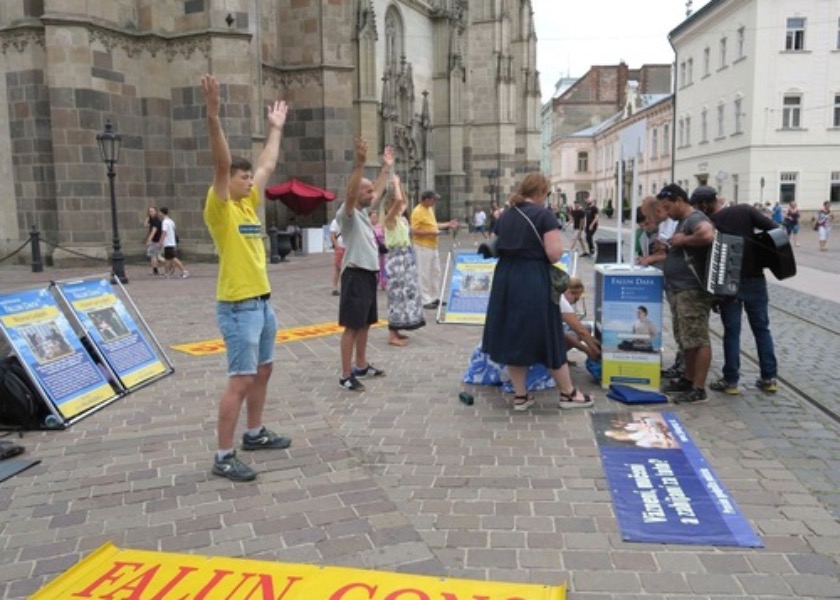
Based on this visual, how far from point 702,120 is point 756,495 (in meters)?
48.2


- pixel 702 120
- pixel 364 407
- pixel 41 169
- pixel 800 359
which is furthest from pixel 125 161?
pixel 702 120

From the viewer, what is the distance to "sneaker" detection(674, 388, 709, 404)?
620cm

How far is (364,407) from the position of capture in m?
6.20

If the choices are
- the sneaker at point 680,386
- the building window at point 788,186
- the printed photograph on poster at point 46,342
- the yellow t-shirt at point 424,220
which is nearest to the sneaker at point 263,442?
the printed photograph on poster at point 46,342

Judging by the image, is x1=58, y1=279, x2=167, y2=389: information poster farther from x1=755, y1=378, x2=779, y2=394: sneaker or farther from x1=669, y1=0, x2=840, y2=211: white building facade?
x1=669, y1=0, x2=840, y2=211: white building facade

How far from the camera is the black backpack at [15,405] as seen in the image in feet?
18.6

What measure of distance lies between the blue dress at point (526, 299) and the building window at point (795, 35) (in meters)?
40.3

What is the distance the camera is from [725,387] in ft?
21.5

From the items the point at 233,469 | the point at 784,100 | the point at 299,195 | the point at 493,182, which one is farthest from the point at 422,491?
the point at 784,100

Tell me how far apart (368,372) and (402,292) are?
1662mm

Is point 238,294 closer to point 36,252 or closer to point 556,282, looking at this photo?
point 556,282

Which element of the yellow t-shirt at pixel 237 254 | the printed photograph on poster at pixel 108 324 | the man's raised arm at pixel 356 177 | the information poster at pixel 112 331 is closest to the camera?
the yellow t-shirt at pixel 237 254

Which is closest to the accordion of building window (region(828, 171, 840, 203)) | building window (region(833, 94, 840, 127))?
building window (region(828, 171, 840, 203))

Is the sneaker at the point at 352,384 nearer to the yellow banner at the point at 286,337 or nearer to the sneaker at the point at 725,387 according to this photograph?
the yellow banner at the point at 286,337
